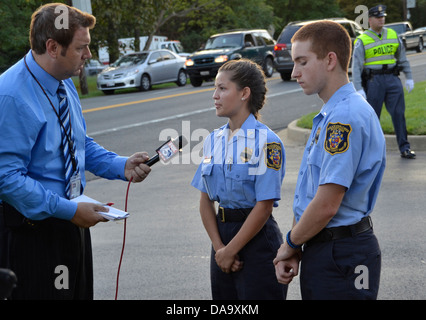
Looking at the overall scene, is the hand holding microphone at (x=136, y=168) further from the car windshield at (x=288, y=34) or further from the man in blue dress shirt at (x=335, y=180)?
the car windshield at (x=288, y=34)

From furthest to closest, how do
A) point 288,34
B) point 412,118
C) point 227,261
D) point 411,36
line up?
point 411,36, point 288,34, point 412,118, point 227,261

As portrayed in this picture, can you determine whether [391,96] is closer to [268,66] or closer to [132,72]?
[132,72]

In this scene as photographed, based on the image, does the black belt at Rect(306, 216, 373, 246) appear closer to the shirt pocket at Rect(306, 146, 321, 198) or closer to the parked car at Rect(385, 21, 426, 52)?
the shirt pocket at Rect(306, 146, 321, 198)

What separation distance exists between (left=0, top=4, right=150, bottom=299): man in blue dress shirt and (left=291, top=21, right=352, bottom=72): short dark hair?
107 centimetres

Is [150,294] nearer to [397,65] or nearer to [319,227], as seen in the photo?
[319,227]

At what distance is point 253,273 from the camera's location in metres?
3.23

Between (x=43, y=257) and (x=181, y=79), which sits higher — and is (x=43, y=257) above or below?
above

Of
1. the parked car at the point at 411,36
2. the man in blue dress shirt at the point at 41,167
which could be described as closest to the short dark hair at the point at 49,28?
the man in blue dress shirt at the point at 41,167

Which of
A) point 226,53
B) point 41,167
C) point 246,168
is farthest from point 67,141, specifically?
point 226,53

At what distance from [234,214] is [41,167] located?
100 centimetres

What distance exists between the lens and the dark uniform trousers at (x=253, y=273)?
3221 millimetres

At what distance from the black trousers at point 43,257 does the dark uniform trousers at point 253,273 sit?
0.73 metres

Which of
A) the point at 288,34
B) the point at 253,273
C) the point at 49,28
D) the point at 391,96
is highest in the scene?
the point at 49,28

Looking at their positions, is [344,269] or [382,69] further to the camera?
[382,69]
